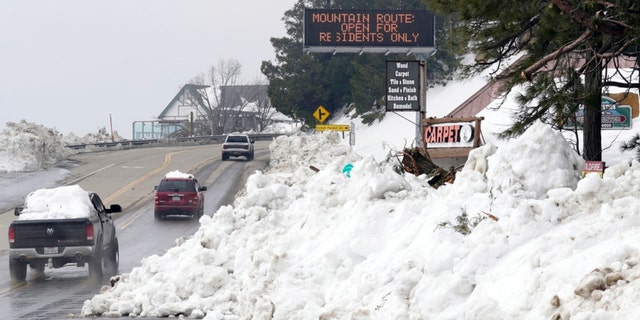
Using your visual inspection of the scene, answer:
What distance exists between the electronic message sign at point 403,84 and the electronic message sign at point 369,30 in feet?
34.3

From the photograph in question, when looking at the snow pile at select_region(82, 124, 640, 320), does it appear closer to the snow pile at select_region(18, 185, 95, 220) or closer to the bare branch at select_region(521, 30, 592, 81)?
the bare branch at select_region(521, 30, 592, 81)

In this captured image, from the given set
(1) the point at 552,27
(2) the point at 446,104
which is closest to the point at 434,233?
(1) the point at 552,27

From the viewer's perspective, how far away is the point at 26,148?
190 feet

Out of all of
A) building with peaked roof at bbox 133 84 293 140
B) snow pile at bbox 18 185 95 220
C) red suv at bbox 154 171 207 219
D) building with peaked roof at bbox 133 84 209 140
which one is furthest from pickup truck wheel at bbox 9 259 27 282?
building with peaked roof at bbox 133 84 209 140

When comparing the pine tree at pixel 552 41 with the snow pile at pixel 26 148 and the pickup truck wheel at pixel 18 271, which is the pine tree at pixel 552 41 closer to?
the pickup truck wheel at pixel 18 271

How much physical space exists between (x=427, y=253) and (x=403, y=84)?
1070 inches

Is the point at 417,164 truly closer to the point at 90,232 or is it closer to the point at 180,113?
the point at 90,232

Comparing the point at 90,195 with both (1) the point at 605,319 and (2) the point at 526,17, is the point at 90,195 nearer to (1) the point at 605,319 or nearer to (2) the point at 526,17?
(2) the point at 526,17

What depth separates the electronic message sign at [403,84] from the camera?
3678 cm

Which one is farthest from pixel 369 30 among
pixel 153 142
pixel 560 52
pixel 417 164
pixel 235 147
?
pixel 153 142

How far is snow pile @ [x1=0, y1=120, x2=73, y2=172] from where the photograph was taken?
56.4m

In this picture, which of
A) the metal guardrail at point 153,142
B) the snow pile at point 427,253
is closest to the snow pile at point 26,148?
the metal guardrail at point 153,142

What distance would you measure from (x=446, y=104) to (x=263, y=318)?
49.2 metres

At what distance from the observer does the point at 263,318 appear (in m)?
11.5
